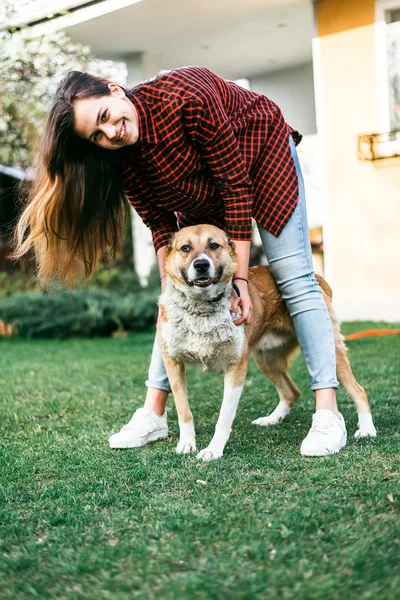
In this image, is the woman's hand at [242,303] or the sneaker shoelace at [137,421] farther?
the sneaker shoelace at [137,421]

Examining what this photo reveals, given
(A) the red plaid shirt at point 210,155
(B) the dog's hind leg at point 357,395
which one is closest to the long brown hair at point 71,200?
(A) the red plaid shirt at point 210,155

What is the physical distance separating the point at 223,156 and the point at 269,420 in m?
1.44

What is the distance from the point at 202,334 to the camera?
2.96m

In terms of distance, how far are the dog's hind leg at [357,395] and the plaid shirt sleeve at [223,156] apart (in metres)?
0.75

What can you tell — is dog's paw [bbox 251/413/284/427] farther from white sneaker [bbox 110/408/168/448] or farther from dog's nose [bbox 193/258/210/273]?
dog's nose [bbox 193/258/210/273]

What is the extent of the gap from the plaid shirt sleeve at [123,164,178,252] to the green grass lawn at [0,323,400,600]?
3.26 ft

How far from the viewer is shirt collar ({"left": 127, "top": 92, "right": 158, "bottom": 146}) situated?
2789 millimetres

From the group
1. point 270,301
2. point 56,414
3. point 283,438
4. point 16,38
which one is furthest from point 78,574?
point 16,38

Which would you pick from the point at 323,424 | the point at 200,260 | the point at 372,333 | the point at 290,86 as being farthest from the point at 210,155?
the point at 290,86

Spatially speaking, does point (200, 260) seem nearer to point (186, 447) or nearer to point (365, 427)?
point (186, 447)

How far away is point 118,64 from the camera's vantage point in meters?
10.8

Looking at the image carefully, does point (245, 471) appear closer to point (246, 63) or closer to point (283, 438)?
point (283, 438)

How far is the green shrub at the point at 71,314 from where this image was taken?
8281 mm

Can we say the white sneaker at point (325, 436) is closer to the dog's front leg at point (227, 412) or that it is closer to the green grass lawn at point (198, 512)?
the green grass lawn at point (198, 512)
